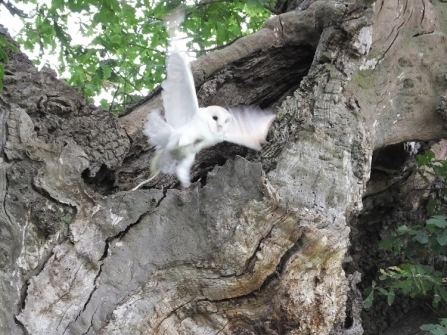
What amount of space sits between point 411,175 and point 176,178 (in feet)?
4.58

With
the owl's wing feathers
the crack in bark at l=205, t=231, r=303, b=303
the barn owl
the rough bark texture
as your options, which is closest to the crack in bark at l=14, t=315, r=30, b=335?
the rough bark texture

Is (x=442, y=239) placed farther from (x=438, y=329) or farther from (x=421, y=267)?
(x=438, y=329)

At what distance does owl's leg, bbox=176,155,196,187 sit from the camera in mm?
2387

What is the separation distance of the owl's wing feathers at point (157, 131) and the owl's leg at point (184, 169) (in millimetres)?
115

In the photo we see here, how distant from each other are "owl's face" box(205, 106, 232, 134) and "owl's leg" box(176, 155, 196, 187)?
195 millimetres

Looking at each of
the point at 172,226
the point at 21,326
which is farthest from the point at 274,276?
the point at 21,326

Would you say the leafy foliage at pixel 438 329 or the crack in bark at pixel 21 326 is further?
the leafy foliage at pixel 438 329

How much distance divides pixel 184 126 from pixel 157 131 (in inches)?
4.8

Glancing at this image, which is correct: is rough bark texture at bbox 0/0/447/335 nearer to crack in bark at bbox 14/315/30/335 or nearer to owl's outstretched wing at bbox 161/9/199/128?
crack in bark at bbox 14/315/30/335

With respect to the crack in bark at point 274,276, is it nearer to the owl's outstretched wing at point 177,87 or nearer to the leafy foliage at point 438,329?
the leafy foliage at point 438,329

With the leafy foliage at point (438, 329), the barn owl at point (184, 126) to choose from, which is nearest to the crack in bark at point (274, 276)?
the barn owl at point (184, 126)

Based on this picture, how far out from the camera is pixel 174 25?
2424 mm

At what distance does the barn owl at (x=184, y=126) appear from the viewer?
2.38 m

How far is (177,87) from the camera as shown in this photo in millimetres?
2443
